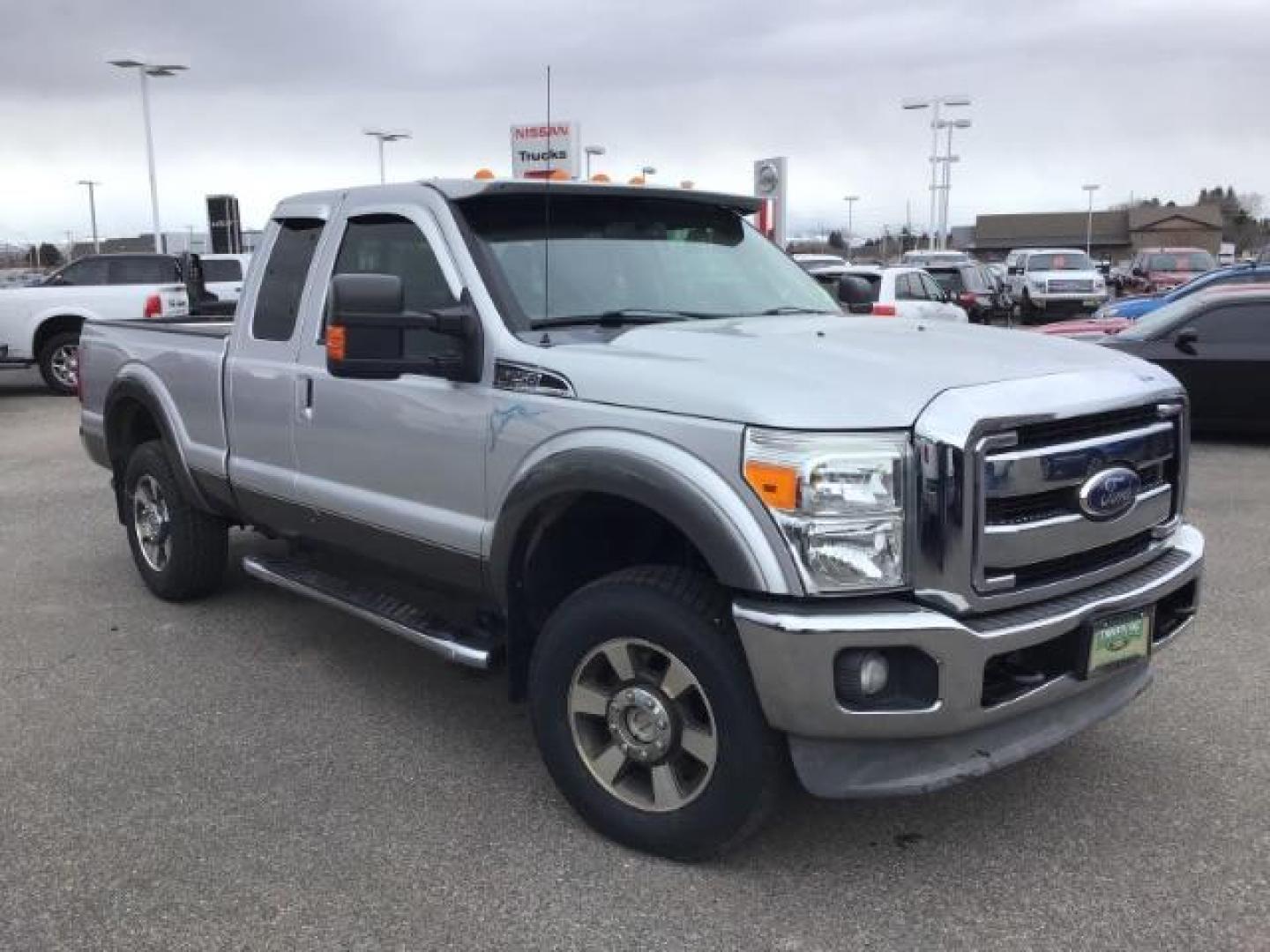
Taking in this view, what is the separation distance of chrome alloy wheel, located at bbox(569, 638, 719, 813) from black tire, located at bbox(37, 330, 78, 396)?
14.5 meters

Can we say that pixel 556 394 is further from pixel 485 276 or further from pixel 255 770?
pixel 255 770

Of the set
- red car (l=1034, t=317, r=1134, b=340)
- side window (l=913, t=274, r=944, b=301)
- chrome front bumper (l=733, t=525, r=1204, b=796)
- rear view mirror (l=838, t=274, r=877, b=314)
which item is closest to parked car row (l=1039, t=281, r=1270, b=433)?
red car (l=1034, t=317, r=1134, b=340)

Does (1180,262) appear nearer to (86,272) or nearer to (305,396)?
(86,272)

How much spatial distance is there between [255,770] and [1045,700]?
103 inches

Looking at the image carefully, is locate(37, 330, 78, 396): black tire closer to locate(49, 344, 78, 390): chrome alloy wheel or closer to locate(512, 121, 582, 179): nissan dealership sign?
locate(49, 344, 78, 390): chrome alloy wheel

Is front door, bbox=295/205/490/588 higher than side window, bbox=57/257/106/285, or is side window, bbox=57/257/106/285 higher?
side window, bbox=57/257/106/285

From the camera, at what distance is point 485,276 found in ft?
12.9

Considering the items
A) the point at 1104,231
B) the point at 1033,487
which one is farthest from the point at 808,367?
the point at 1104,231

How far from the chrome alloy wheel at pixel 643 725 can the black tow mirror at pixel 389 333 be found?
1.05m

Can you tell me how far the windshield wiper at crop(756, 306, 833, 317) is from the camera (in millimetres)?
4387

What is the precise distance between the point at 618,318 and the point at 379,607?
4.64ft

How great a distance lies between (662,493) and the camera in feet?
10.3

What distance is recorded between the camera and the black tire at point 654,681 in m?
3.11

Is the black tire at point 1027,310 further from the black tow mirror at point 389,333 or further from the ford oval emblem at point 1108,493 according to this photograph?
the black tow mirror at point 389,333
